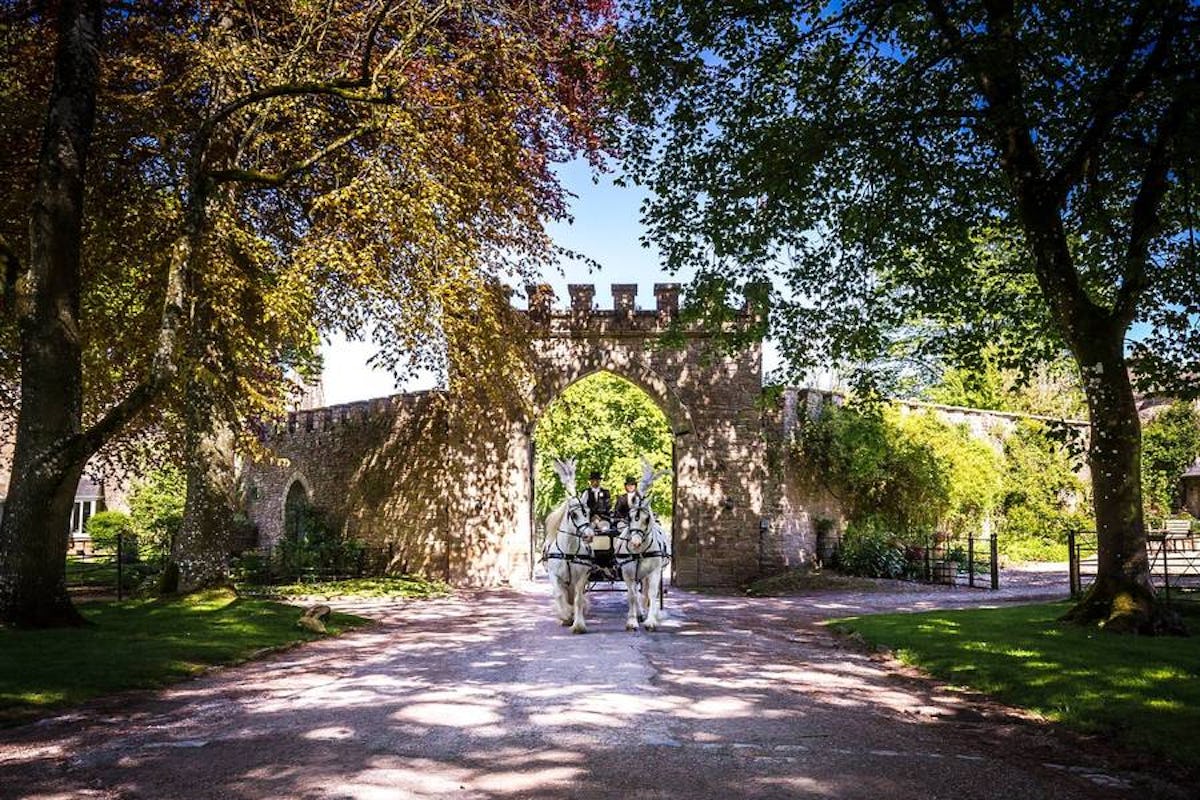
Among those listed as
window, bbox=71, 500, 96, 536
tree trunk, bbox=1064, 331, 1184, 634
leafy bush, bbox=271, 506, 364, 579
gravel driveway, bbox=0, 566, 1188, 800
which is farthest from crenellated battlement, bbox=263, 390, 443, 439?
window, bbox=71, 500, 96, 536

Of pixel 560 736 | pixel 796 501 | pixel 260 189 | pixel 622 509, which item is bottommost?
pixel 560 736

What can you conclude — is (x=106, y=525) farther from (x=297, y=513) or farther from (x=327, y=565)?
(x=327, y=565)

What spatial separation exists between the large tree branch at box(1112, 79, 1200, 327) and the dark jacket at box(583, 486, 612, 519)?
22.1ft

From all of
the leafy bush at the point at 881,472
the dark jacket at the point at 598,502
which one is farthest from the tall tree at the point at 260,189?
the leafy bush at the point at 881,472

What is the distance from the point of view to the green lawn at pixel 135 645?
6902 mm

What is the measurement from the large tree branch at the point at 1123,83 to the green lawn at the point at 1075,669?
16.5ft

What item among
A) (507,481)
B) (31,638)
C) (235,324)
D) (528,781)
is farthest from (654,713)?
(507,481)

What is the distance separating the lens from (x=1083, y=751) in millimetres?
5469

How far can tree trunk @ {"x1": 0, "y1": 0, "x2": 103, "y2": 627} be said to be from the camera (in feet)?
30.1

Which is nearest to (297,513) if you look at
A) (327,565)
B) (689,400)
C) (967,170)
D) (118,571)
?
(327,565)

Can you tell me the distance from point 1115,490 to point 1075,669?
10.2 feet

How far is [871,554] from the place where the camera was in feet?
66.3

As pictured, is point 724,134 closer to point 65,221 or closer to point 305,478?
point 65,221

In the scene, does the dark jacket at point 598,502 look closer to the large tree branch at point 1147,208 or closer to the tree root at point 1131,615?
the tree root at point 1131,615
